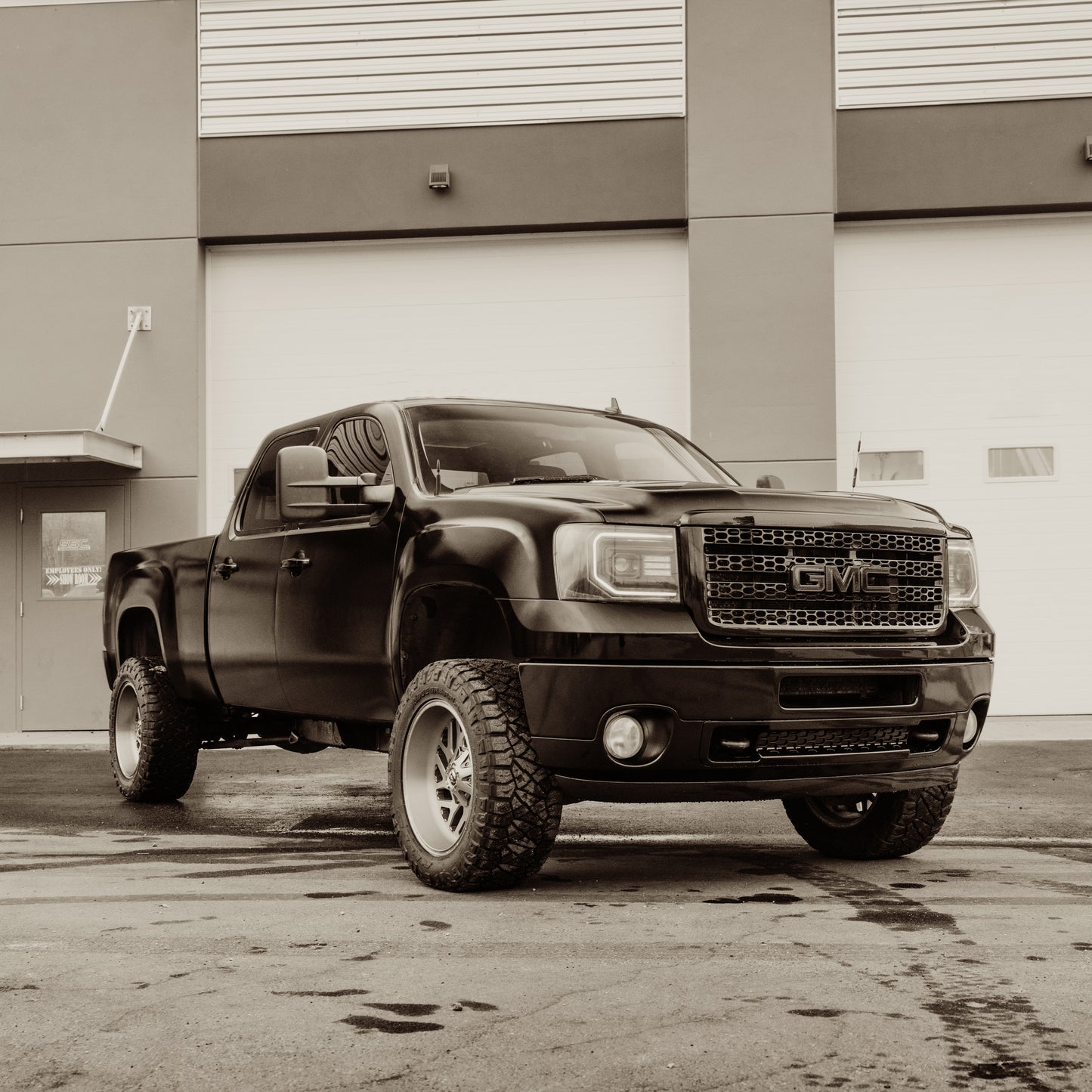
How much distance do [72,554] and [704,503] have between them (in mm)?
11429

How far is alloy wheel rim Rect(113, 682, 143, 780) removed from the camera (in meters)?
8.64

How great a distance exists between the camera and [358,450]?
6.83 meters

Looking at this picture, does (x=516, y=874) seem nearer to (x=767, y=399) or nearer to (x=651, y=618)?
(x=651, y=618)

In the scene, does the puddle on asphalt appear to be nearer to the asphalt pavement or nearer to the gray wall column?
the asphalt pavement

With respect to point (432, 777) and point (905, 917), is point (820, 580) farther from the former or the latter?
point (432, 777)

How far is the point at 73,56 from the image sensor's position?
51.3ft

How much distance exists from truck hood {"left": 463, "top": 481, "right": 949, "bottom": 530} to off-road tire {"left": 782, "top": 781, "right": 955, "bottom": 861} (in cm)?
119

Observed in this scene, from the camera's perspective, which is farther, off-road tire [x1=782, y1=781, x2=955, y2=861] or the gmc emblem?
off-road tire [x1=782, y1=781, x2=955, y2=861]

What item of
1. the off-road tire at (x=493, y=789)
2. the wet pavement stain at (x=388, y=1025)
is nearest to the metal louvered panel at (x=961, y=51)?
the off-road tire at (x=493, y=789)

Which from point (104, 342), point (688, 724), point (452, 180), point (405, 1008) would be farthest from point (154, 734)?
point (452, 180)

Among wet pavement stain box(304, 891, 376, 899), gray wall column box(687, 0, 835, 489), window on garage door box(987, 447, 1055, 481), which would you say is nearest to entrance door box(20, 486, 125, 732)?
gray wall column box(687, 0, 835, 489)

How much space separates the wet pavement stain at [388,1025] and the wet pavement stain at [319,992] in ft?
0.80

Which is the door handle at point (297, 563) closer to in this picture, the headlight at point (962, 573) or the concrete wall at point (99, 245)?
the headlight at point (962, 573)

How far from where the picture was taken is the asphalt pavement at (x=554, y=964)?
3385 millimetres
